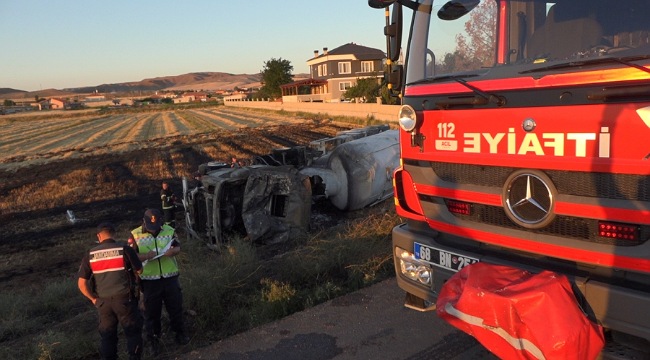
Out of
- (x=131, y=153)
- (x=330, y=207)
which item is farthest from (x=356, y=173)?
(x=131, y=153)

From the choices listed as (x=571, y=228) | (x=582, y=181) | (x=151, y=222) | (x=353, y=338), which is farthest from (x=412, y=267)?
(x=151, y=222)

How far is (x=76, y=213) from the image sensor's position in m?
14.4

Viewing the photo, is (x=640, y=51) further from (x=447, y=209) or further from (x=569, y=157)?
(x=447, y=209)

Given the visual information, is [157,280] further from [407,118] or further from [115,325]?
[407,118]

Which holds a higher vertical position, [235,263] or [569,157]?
[569,157]

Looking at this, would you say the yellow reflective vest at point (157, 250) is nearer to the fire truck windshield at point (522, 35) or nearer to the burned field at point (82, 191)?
the fire truck windshield at point (522, 35)

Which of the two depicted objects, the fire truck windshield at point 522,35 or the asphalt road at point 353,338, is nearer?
the fire truck windshield at point 522,35

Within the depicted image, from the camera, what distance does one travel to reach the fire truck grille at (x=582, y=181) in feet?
7.91

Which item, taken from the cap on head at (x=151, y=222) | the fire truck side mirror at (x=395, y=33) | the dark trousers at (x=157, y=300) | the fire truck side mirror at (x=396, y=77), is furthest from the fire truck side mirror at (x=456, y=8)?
the dark trousers at (x=157, y=300)

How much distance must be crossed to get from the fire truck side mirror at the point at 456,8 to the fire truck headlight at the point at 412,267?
5.91 ft

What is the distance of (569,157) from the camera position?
2641mm

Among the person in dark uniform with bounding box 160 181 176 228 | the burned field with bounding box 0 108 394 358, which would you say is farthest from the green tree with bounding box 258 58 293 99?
the person in dark uniform with bounding box 160 181 176 228

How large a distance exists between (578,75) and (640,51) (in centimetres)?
33

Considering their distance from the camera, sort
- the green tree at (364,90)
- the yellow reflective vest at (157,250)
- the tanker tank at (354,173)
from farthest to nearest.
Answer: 1. the green tree at (364,90)
2. the tanker tank at (354,173)
3. the yellow reflective vest at (157,250)
